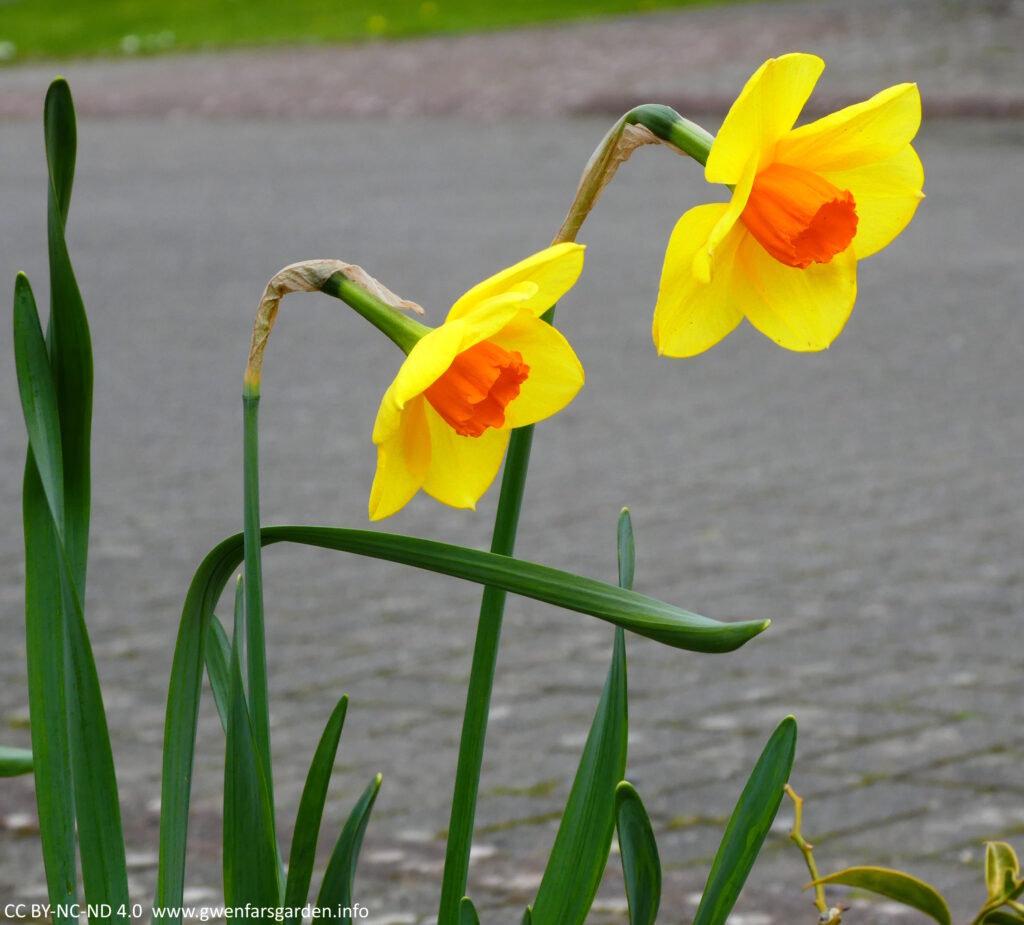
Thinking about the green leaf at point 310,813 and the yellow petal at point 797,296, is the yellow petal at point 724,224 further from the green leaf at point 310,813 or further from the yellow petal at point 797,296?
the green leaf at point 310,813

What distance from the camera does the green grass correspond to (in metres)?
22.1

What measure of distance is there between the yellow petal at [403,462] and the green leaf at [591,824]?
325mm

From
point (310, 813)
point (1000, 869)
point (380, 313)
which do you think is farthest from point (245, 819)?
point (1000, 869)

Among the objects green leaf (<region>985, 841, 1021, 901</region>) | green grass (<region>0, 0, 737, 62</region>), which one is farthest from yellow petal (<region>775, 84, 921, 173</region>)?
green grass (<region>0, 0, 737, 62</region>)

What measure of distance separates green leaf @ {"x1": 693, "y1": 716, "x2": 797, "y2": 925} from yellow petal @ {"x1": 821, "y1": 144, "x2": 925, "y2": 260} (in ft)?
1.24

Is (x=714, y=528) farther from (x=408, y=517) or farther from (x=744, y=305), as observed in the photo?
(x=744, y=305)

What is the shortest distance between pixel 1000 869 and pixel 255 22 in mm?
23522

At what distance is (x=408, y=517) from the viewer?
529 centimetres

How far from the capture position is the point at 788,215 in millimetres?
1187

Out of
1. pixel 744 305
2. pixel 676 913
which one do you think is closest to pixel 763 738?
pixel 676 913

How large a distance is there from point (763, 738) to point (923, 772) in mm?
343

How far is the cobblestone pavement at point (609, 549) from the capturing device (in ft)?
10.3

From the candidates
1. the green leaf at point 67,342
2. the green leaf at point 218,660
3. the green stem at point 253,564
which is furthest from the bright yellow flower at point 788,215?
the green leaf at point 218,660

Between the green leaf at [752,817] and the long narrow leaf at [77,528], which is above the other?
the long narrow leaf at [77,528]
